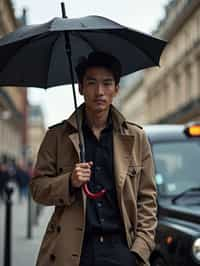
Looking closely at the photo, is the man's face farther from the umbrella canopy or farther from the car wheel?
the car wheel

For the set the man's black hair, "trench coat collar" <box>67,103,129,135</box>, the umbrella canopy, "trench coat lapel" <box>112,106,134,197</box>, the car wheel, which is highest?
the umbrella canopy

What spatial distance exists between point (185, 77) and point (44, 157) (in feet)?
214

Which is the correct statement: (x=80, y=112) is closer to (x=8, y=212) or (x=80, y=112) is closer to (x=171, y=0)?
(x=8, y=212)

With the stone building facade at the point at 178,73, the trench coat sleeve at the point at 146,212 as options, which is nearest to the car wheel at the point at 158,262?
the trench coat sleeve at the point at 146,212

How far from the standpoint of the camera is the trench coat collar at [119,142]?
10.7 feet

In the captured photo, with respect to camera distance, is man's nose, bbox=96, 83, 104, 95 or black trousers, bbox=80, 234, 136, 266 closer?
black trousers, bbox=80, 234, 136, 266

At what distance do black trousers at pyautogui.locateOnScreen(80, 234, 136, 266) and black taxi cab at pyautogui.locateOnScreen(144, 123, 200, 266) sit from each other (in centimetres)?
154

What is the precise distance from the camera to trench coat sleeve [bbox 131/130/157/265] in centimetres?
328

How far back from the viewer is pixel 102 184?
3.28m

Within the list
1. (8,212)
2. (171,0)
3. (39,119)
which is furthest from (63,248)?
(39,119)

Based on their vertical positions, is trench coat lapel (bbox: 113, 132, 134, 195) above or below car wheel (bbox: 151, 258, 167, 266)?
above

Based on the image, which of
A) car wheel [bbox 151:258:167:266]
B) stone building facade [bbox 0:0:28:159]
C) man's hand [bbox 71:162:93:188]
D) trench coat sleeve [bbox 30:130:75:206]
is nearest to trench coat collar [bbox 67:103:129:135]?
trench coat sleeve [bbox 30:130:75:206]

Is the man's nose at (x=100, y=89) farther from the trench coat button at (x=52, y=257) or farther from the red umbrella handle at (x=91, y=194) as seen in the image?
the trench coat button at (x=52, y=257)

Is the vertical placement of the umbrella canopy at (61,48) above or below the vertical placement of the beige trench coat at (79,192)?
above
